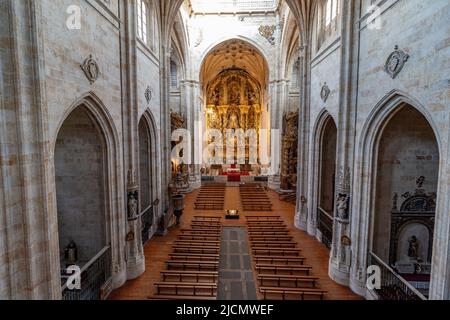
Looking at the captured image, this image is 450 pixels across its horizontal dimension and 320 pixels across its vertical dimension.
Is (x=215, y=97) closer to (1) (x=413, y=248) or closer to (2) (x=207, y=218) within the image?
(2) (x=207, y=218)

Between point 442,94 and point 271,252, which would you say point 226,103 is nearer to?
point 271,252

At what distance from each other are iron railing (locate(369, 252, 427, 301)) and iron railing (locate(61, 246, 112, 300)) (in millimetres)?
8611

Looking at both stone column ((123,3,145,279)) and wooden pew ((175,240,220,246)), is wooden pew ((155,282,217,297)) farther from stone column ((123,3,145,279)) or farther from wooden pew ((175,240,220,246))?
wooden pew ((175,240,220,246))

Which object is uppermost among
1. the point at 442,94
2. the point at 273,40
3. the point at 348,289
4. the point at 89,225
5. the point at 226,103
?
the point at 273,40

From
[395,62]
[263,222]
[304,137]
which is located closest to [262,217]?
[263,222]

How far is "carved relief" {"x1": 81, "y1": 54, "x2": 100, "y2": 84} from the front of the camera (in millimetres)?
7266

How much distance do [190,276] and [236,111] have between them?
3363 cm

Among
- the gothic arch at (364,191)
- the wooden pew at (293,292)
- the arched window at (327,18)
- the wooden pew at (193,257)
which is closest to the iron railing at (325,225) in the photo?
the gothic arch at (364,191)

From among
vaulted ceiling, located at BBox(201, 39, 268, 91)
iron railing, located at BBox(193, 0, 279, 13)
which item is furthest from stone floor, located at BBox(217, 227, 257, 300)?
vaulted ceiling, located at BBox(201, 39, 268, 91)

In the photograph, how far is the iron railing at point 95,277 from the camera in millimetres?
7765

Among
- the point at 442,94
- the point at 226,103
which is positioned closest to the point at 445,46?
the point at 442,94

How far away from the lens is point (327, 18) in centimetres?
1240
